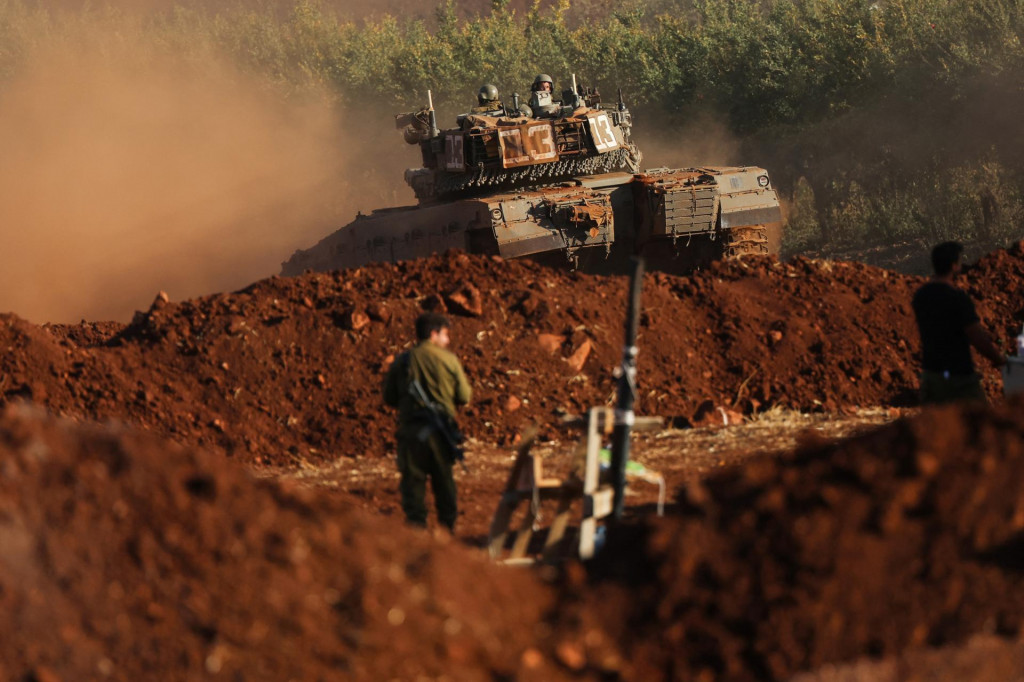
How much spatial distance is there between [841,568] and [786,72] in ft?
114

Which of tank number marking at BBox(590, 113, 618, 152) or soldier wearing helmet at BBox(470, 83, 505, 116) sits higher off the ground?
soldier wearing helmet at BBox(470, 83, 505, 116)

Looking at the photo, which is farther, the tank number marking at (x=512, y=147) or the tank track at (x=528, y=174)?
the tank track at (x=528, y=174)

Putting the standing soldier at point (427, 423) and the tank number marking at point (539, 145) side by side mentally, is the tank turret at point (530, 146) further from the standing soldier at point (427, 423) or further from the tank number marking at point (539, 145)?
the standing soldier at point (427, 423)

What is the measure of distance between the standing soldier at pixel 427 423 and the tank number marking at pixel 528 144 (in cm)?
1032

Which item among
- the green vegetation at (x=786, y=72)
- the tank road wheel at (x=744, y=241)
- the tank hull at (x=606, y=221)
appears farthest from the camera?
the green vegetation at (x=786, y=72)

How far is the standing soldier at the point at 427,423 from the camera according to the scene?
8.15 meters

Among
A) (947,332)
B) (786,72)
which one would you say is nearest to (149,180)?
(786,72)

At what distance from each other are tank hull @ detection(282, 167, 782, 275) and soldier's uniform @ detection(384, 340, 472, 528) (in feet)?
28.0

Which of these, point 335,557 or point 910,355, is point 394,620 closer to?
point 335,557

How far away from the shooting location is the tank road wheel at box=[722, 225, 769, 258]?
17.9 metres

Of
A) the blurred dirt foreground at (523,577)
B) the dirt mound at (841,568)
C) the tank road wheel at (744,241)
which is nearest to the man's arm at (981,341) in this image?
the blurred dirt foreground at (523,577)

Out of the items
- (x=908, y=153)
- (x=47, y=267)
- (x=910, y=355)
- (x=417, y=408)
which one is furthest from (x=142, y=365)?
(x=908, y=153)

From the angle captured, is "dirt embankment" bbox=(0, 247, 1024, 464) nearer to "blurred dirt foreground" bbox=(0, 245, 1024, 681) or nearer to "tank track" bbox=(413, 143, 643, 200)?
"tank track" bbox=(413, 143, 643, 200)

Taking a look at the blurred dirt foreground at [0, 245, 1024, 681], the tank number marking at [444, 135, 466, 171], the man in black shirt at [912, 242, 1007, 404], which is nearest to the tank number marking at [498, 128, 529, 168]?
the tank number marking at [444, 135, 466, 171]
